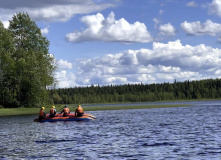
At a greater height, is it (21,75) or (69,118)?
(21,75)

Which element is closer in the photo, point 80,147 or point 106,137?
point 80,147

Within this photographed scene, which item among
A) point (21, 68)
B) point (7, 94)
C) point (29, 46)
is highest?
point (29, 46)

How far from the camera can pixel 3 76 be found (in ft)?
261

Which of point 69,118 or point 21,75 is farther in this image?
point 21,75

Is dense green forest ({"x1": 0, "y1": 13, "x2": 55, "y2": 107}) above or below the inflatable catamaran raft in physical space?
above

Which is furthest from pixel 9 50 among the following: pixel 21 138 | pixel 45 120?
pixel 21 138

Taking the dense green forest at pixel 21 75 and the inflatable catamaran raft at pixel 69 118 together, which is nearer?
the inflatable catamaran raft at pixel 69 118

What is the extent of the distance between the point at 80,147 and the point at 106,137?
19.3ft

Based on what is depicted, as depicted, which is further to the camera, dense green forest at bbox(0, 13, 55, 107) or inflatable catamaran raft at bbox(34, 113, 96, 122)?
dense green forest at bbox(0, 13, 55, 107)

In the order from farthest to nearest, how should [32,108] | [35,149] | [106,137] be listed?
[32,108] → [106,137] → [35,149]

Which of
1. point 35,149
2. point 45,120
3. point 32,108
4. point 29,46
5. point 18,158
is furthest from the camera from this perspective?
point 29,46

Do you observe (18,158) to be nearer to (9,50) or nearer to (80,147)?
(80,147)

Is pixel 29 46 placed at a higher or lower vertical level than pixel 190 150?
higher

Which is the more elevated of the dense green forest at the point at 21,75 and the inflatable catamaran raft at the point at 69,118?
the dense green forest at the point at 21,75
